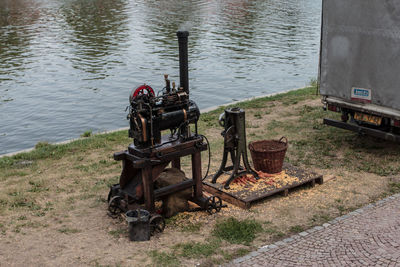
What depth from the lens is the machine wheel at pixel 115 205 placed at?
8.14m

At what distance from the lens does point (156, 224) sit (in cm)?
748

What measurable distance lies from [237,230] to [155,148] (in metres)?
1.71

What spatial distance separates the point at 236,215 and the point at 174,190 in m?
1.04

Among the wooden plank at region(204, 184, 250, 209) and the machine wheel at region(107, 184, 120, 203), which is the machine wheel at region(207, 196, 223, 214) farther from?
the machine wheel at region(107, 184, 120, 203)

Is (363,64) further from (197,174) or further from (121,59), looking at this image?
(121,59)

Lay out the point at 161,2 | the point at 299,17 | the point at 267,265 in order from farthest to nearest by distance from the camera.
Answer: the point at 161,2, the point at 299,17, the point at 267,265

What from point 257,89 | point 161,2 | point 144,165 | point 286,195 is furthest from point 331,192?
point 161,2

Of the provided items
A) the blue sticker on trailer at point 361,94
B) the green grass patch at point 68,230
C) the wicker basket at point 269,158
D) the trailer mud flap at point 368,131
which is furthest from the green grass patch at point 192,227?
the blue sticker on trailer at point 361,94

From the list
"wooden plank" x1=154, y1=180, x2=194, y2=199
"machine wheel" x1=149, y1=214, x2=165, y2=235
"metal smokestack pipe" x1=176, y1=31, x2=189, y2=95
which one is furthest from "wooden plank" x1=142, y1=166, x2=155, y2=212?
"metal smokestack pipe" x1=176, y1=31, x2=189, y2=95

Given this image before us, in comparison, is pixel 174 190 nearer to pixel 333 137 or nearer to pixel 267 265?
pixel 267 265

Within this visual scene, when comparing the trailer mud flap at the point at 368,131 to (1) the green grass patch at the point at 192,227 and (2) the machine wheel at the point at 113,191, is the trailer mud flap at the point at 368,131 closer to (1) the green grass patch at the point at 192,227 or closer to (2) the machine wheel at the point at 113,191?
(1) the green grass patch at the point at 192,227

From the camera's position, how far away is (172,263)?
261 inches

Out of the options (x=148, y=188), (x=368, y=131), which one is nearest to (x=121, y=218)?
(x=148, y=188)

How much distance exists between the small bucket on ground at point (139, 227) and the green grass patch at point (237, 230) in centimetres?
99
